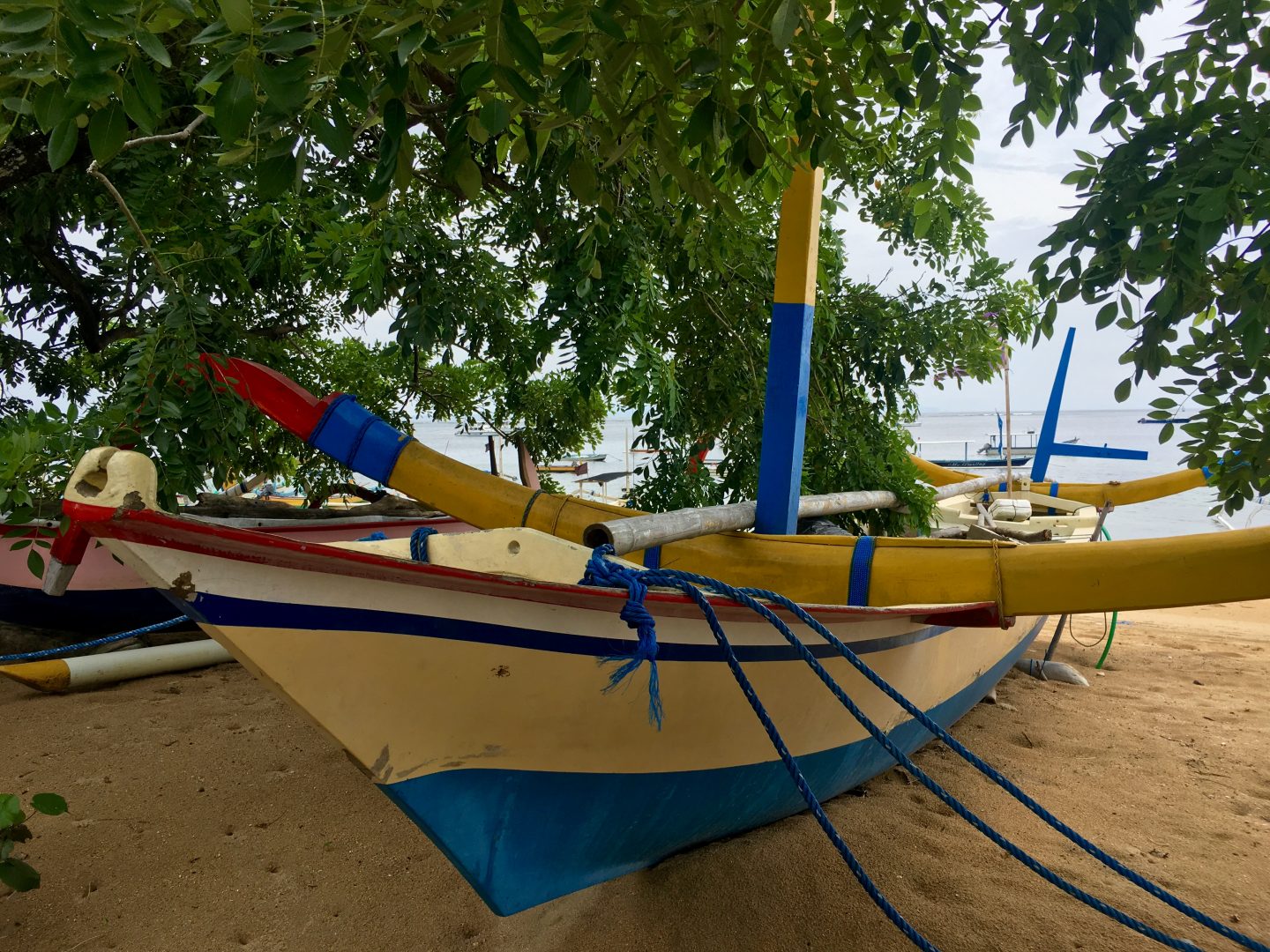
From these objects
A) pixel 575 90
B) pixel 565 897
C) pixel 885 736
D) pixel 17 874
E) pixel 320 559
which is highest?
pixel 575 90

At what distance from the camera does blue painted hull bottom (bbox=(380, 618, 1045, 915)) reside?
6.40 ft

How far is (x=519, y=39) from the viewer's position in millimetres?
1283

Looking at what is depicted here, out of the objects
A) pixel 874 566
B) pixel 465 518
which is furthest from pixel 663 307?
pixel 874 566

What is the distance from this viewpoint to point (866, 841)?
9.75 ft

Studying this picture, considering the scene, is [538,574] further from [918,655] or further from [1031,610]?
[918,655]

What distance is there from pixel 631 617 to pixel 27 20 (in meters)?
1.45

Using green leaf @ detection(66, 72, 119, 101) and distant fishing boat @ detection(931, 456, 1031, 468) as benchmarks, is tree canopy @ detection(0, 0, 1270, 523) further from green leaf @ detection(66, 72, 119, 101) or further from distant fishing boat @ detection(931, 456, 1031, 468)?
distant fishing boat @ detection(931, 456, 1031, 468)

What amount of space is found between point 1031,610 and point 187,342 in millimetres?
3084

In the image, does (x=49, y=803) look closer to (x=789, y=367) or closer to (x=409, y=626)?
(x=409, y=626)

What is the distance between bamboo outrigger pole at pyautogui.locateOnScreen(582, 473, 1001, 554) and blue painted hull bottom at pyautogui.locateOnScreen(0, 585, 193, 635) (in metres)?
4.04

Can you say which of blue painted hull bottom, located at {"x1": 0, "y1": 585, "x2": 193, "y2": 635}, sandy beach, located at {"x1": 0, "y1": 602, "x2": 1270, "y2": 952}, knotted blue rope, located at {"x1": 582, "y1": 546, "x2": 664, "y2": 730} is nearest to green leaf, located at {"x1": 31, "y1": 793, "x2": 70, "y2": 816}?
sandy beach, located at {"x1": 0, "y1": 602, "x2": 1270, "y2": 952}

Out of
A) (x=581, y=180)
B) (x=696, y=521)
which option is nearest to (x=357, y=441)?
(x=696, y=521)

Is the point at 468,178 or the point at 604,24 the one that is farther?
the point at 468,178

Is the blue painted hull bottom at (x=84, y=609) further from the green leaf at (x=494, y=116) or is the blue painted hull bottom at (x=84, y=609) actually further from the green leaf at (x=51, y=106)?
the green leaf at (x=494, y=116)
